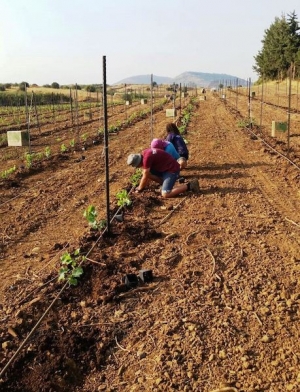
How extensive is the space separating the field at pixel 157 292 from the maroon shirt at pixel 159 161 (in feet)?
1.71

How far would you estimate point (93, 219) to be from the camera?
220 inches

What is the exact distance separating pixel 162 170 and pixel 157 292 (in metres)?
3.38

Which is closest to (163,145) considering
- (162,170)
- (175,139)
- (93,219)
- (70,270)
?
(162,170)

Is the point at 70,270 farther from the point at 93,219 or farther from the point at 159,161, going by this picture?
the point at 159,161

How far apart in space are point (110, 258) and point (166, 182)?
2643 millimetres

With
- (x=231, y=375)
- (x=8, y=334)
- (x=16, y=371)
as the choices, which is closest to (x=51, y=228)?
(x=8, y=334)

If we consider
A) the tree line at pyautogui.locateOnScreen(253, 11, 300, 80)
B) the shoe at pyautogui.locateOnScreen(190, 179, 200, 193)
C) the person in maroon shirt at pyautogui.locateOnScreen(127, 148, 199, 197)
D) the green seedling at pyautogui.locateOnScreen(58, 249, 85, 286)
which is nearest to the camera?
the green seedling at pyautogui.locateOnScreen(58, 249, 85, 286)

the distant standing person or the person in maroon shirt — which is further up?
the distant standing person

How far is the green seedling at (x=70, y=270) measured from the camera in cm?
428

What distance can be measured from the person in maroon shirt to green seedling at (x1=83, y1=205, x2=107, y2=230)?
1.42 meters

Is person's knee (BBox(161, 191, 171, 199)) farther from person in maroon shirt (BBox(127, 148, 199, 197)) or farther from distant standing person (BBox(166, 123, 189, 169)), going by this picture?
distant standing person (BBox(166, 123, 189, 169))

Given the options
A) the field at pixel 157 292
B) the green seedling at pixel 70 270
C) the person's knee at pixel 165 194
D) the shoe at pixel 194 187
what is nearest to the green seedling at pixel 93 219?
the field at pixel 157 292

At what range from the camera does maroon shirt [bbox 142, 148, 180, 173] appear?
6.94 meters

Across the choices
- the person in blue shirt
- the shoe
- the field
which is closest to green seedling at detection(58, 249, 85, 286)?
the field
